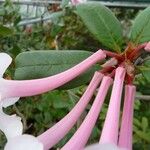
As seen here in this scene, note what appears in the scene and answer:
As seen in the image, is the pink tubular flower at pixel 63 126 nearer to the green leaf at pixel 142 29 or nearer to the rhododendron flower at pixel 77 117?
the rhododendron flower at pixel 77 117

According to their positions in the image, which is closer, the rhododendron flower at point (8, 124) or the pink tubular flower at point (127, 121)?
the rhododendron flower at point (8, 124)

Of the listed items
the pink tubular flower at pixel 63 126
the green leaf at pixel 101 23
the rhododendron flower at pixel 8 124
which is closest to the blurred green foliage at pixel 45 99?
the green leaf at pixel 101 23

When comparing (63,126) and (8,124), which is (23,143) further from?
(63,126)

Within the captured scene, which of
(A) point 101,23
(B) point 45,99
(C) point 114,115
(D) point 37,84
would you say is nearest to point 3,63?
(D) point 37,84

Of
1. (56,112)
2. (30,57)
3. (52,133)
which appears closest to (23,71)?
(30,57)

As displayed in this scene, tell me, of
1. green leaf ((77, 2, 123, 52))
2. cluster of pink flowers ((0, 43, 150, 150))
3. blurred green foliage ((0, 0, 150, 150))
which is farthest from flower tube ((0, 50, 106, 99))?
blurred green foliage ((0, 0, 150, 150))

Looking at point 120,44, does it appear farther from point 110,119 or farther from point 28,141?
point 28,141
